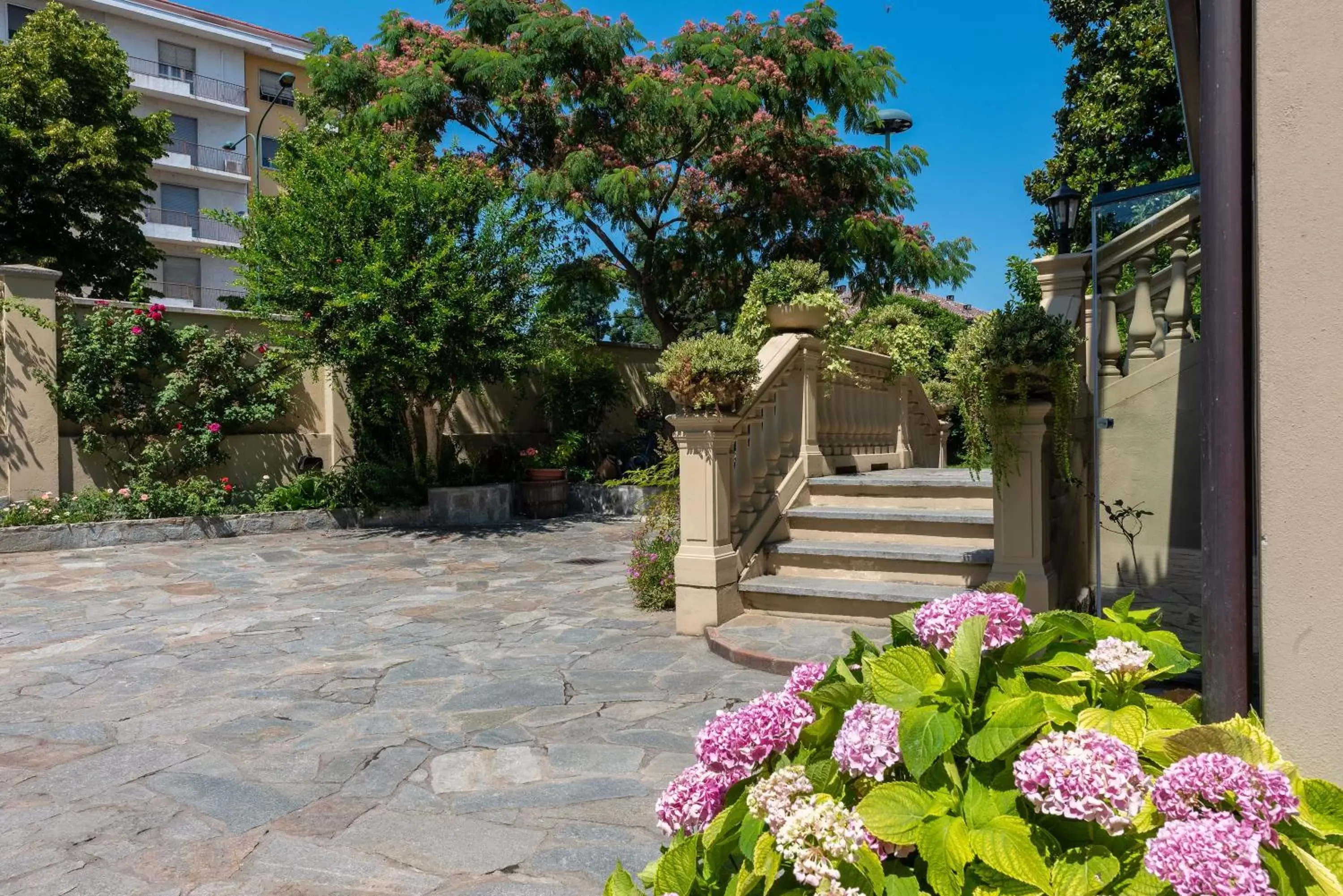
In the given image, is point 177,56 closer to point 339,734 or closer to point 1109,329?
point 339,734

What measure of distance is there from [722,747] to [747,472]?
15.6 ft

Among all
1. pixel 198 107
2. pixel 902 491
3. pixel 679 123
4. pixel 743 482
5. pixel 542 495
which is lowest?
pixel 542 495

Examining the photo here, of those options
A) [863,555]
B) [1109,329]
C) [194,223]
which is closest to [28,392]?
[863,555]

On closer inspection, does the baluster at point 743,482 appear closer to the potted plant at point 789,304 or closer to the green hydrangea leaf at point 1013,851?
the potted plant at point 789,304

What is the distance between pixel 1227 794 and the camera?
1.35 m

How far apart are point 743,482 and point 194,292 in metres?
33.1

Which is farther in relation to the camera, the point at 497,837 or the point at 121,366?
the point at 121,366

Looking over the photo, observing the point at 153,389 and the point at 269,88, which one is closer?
the point at 153,389

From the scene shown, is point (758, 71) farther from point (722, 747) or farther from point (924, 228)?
point (722, 747)

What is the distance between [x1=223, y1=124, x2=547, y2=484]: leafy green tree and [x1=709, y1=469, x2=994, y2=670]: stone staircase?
556cm

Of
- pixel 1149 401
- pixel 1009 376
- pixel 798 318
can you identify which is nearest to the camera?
pixel 1149 401

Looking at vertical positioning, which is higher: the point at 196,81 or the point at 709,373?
the point at 196,81

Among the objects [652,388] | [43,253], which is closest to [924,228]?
[652,388]

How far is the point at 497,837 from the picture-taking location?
3.01 metres
